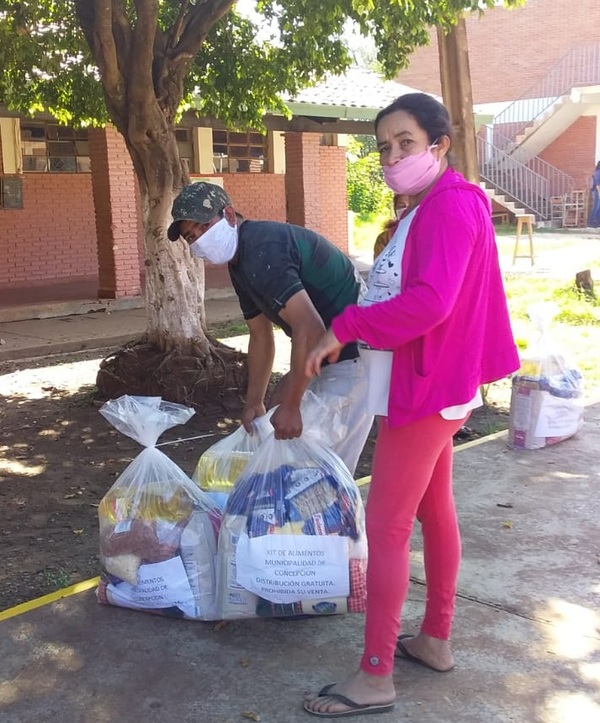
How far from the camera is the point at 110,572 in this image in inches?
136

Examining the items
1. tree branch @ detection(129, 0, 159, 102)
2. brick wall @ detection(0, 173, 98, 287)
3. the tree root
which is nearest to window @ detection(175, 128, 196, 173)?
brick wall @ detection(0, 173, 98, 287)

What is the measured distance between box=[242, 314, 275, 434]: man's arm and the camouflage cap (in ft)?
1.97

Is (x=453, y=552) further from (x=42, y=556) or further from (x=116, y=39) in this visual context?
(x=116, y=39)

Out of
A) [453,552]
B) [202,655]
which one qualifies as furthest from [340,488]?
[202,655]

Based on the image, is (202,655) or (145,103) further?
(145,103)

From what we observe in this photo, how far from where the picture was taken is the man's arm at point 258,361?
12.1 feet

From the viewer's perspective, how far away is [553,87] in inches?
1219

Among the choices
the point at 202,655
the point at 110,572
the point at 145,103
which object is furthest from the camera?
the point at 145,103

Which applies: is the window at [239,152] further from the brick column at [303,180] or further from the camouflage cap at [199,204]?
the camouflage cap at [199,204]

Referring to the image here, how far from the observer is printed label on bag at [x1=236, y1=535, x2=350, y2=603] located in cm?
309

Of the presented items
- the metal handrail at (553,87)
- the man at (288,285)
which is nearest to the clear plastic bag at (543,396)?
the man at (288,285)

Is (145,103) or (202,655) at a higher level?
(145,103)

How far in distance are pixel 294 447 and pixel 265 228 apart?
83cm

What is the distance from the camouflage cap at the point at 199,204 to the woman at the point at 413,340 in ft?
2.39
